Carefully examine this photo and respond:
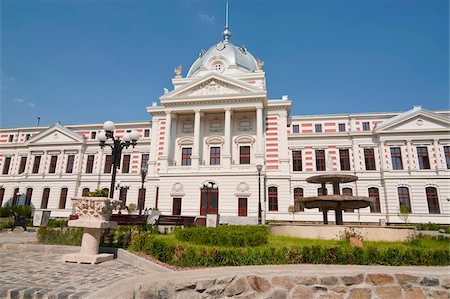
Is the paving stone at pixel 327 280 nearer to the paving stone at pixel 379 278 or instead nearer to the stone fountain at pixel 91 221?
the paving stone at pixel 379 278

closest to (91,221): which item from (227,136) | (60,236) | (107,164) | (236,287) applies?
(60,236)

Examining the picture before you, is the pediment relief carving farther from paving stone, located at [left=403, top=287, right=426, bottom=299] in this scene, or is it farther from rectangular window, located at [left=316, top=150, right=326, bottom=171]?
paving stone, located at [left=403, top=287, right=426, bottom=299]

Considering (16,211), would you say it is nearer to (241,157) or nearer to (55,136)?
(55,136)

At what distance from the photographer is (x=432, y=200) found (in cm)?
2869

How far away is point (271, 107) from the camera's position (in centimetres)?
3294

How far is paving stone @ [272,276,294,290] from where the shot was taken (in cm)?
577

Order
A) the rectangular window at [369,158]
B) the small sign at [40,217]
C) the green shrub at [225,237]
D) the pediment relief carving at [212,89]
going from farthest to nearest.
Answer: the pediment relief carving at [212,89], the rectangular window at [369,158], the small sign at [40,217], the green shrub at [225,237]

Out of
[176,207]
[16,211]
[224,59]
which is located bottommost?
[16,211]

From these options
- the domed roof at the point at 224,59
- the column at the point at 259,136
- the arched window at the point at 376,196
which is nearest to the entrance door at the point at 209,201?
the column at the point at 259,136

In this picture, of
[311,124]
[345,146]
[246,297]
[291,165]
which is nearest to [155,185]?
[291,165]

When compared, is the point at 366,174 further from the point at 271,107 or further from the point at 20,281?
the point at 20,281

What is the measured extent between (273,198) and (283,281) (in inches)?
969

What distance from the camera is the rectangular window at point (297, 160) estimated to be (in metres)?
33.0

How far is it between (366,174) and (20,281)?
106 feet
